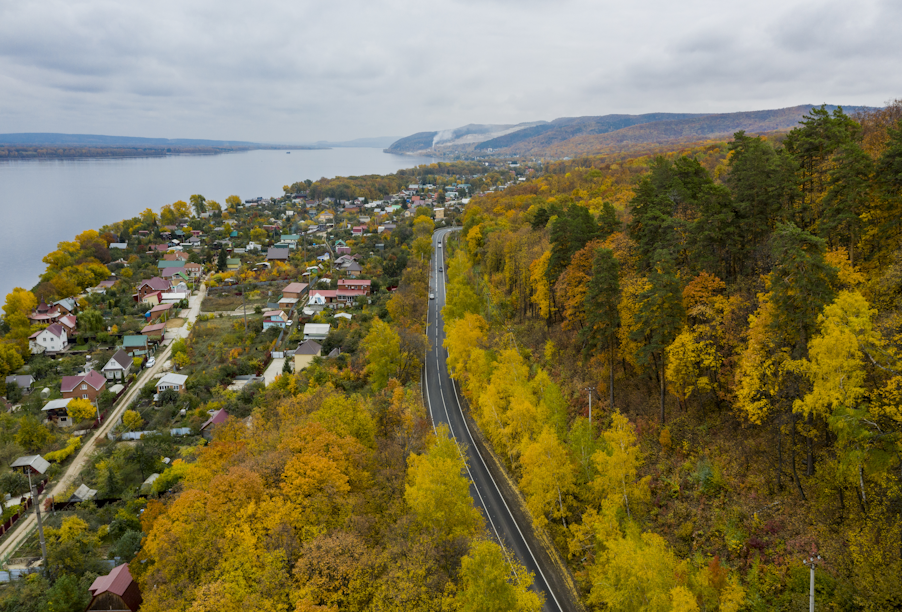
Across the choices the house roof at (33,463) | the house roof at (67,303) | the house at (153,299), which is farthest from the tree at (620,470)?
the house roof at (67,303)

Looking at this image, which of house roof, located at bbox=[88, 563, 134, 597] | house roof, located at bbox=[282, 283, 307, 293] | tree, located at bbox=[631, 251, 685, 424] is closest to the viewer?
house roof, located at bbox=[88, 563, 134, 597]

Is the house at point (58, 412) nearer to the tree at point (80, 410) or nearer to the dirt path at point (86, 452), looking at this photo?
the tree at point (80, 410)

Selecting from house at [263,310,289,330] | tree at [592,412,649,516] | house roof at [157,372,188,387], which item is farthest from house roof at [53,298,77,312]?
tree at [592,412,649,516]

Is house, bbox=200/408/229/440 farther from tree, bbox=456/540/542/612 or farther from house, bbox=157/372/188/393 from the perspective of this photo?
tree, bbox=456/540/542/612

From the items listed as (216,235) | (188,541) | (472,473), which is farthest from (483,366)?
(216,235)

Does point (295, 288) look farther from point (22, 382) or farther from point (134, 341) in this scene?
point (22, 382)

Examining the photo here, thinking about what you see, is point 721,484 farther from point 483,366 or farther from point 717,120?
point 717,120

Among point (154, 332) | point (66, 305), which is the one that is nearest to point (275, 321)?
point (154, 332)
